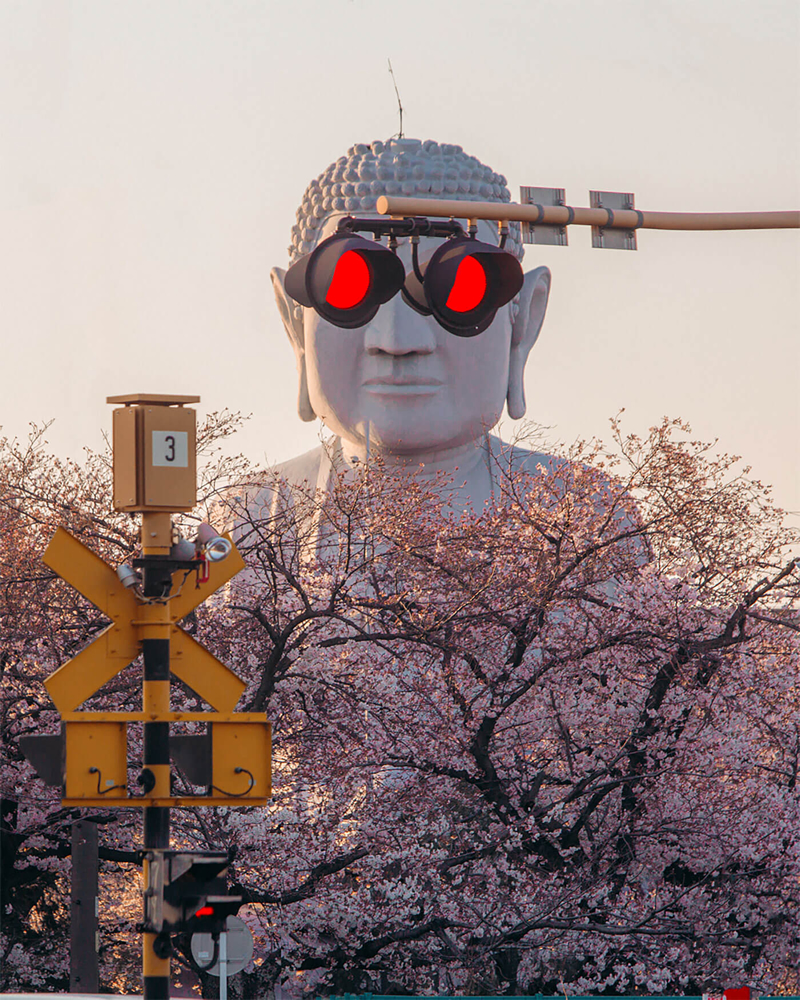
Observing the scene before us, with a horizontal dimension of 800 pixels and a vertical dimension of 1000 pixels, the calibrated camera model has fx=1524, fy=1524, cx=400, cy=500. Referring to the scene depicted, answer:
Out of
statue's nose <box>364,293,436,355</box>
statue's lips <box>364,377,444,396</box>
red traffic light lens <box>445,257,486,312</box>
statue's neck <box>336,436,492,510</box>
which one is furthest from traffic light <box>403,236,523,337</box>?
statue's neck <box>336,436,492,510</box>

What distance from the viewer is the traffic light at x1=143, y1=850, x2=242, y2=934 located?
6.91 meters

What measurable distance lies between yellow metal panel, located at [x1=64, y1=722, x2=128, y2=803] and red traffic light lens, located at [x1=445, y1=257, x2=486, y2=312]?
7.95ft

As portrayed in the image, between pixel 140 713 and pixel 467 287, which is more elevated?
pixel 467 287

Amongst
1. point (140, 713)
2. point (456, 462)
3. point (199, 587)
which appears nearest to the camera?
point (140, 713)

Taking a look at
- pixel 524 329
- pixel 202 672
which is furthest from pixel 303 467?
pixel 202 672

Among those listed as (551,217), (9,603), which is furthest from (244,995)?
(551,217)

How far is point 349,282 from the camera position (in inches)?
247

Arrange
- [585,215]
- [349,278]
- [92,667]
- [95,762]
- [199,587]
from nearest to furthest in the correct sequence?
[349,278], [95,762], [92,667], [585,215], [199,587]

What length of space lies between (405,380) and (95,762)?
1487 cm

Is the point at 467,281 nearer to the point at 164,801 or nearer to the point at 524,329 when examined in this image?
the point at 164,801

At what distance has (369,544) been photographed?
51.4ft

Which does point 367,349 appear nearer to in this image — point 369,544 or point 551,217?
point 369,544

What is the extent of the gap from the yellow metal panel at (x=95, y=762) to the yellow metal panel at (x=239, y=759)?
0.48 m

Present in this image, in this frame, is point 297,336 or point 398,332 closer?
point 398,332
